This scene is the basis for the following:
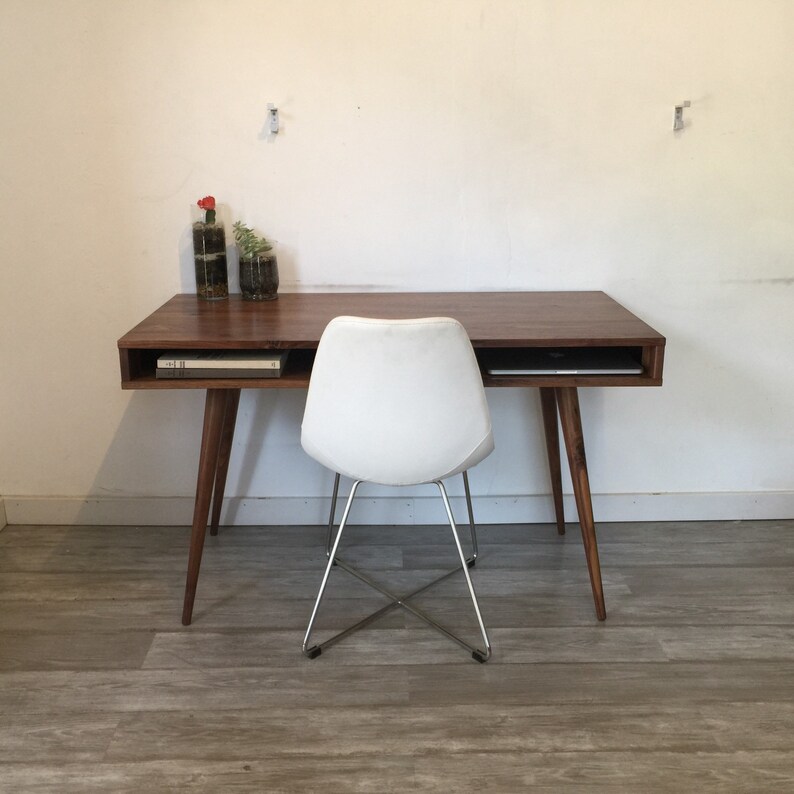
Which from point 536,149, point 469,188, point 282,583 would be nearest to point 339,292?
point 469,188

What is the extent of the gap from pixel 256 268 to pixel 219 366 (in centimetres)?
43

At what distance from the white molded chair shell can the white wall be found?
0.72 metres

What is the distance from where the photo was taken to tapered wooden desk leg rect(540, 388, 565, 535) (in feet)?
7.84

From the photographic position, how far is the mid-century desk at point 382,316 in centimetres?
187

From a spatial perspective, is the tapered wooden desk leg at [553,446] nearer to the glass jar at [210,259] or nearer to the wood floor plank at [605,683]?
the wood floor plank at [605,683]

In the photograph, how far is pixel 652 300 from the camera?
2385 millimetres

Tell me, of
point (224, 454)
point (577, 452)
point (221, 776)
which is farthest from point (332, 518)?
point (221, 776)

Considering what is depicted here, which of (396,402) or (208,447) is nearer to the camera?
(396,402)

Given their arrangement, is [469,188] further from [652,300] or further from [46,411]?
[46,411]

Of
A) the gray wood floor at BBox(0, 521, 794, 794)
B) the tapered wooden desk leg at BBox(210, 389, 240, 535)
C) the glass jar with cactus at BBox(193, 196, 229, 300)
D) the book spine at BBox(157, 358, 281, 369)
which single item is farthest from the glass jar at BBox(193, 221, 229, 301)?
the gray wood floor at BBox(0, 521, 794, 794)

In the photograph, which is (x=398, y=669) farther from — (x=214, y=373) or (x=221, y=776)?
(x=214, y=373)

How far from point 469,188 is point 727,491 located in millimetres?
1243

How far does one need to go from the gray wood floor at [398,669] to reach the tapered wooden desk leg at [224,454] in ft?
0.25

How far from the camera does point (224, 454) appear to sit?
8.02 feet
